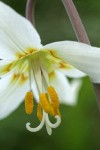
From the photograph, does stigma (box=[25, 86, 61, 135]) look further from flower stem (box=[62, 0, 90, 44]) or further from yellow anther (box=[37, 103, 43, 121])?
flower stem (box=[62, 0, 90, 44])

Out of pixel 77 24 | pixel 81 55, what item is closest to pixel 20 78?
pixel 81 55

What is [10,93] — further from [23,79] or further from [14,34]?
[14,34]

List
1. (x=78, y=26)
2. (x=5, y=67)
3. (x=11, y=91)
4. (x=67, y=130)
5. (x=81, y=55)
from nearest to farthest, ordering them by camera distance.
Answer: (x=78, y=26), (x=81, y=55), (x=5, y=67), (x=11, y=91), (x=67, y=130)

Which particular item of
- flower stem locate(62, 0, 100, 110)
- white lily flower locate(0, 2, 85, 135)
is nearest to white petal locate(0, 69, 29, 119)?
white lily flower locate(0, 2, 85, 135)

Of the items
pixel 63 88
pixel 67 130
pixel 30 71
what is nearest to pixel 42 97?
pixel 30 71

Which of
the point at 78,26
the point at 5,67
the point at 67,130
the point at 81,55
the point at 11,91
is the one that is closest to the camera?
the point at 78,26

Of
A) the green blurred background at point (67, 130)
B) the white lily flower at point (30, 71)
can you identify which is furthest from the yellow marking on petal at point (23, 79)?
the green blurred background at point (67, 130)

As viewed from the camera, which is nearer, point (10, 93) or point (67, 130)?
point (10, 93)

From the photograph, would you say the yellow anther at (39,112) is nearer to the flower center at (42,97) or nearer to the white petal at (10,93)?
the flower center at (42,97)

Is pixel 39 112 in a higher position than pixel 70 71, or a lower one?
lower
